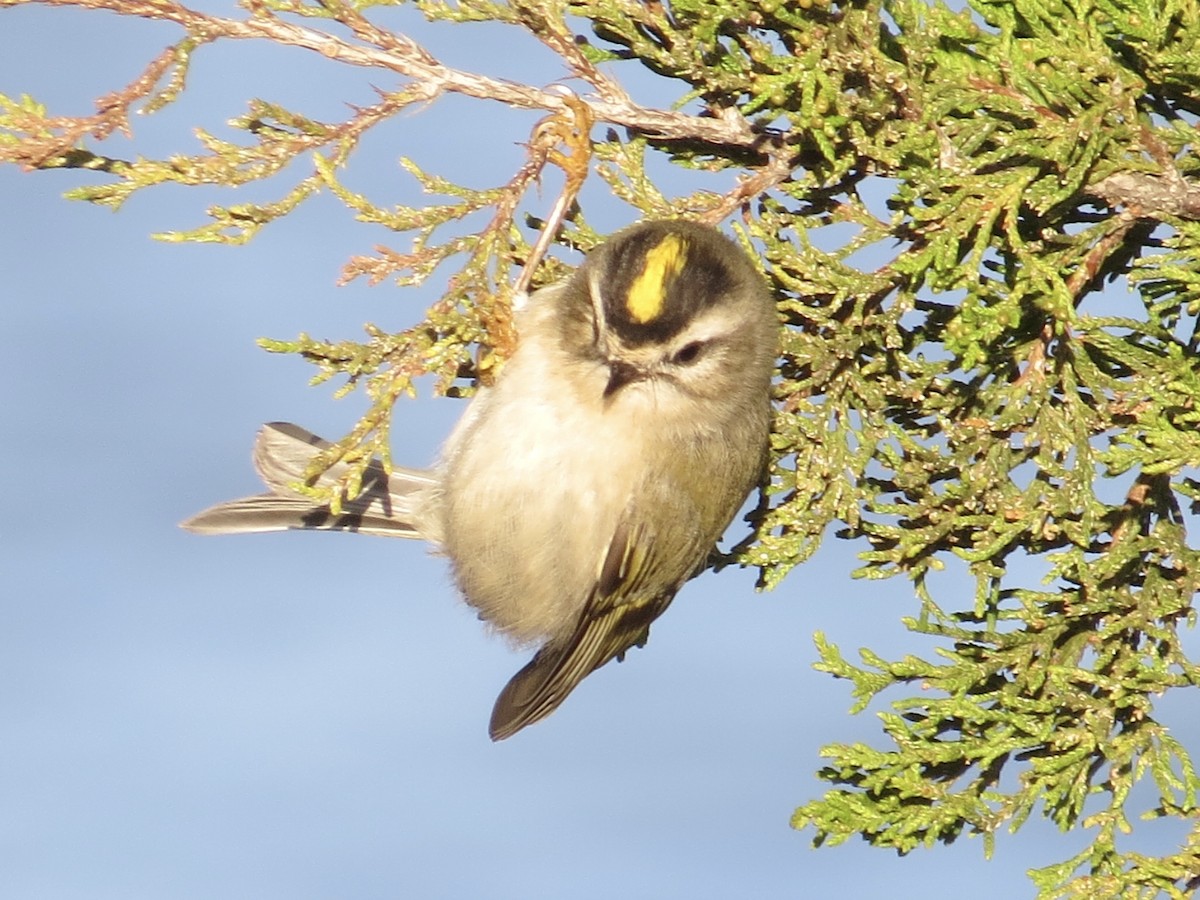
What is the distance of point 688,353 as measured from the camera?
388 cm

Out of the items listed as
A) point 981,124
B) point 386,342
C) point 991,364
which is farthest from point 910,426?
point 386,342

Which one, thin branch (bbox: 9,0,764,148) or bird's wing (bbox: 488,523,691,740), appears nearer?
thin branch (bbox: 9,0,764,148)

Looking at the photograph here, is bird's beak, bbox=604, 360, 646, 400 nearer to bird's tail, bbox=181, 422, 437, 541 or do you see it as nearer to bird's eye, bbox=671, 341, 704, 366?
bird's eye, bbox=671, 341, 704, 366

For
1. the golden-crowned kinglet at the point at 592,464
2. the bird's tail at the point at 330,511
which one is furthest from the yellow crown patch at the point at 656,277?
the bird's tail at the point at 330,511

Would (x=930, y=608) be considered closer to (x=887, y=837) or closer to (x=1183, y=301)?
(x=887, y=837)

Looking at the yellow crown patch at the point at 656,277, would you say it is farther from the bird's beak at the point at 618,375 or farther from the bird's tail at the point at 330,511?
the bird's tail at the point at 330,511

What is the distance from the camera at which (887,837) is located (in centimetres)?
381

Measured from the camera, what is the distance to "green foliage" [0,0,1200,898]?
131 inches

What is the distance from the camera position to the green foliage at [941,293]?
10.9 ft

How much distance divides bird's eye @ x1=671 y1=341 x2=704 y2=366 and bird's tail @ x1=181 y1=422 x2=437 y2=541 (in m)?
1.13

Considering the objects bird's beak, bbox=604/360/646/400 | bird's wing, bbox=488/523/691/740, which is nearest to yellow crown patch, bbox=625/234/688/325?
bird's beak, bbox=604/360/646/400

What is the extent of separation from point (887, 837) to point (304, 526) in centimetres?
227

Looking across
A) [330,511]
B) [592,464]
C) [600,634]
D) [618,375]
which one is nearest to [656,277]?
[618,375]

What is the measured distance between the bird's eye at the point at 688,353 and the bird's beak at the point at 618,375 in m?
Answer: 0.15
